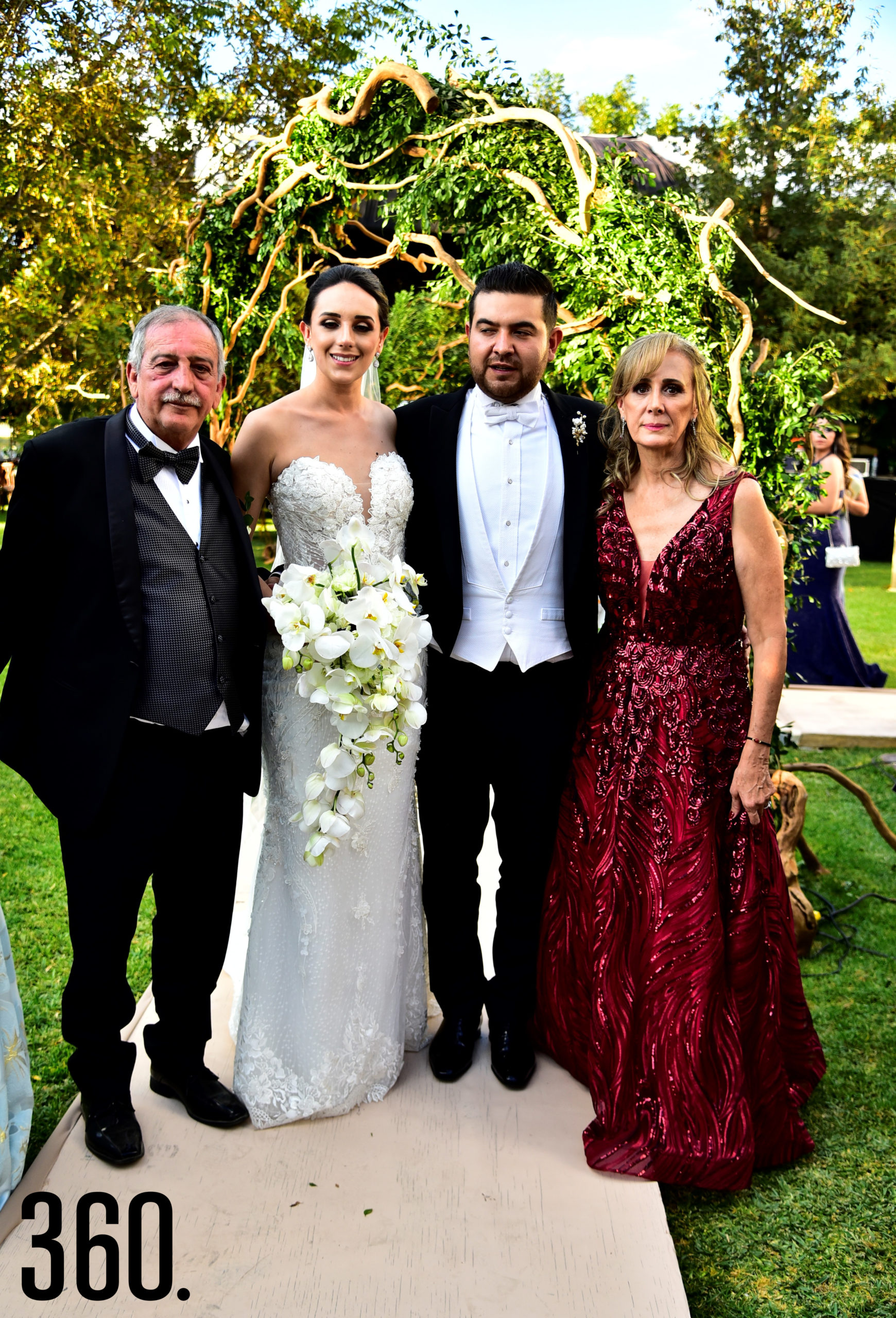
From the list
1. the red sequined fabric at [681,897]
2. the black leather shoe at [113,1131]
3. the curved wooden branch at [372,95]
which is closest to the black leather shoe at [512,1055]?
the red sequined fabric at [681,897]

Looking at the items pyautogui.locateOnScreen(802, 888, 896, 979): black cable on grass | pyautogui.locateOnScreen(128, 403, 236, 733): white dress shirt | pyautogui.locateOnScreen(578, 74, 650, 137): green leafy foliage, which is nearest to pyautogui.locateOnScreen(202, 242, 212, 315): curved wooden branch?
pyautogui.locateOnScreen(128, 403, 236, 733): white dress shirt

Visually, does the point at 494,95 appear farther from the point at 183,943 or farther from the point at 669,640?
the point at 183,943

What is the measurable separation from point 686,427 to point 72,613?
66.7 inches

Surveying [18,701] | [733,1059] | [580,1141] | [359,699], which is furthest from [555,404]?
[580,1141]

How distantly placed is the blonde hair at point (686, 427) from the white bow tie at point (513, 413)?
8.7 inches

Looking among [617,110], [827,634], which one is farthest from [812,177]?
[827,634]

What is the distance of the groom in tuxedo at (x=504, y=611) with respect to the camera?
9.51 ft

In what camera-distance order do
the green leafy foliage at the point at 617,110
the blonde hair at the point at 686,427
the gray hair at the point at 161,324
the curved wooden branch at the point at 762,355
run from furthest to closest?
the green leafy foliage at the point at 617,110 → the curved wooden branch at the point at 762,355 → the blonde hair at the point at 686,427 → the gray hair at the point at 161,324

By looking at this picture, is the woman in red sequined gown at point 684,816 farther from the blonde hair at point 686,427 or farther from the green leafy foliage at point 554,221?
the green leafy foliage at point 554,221

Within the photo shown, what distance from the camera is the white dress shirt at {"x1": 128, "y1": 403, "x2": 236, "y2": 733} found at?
8.30ft

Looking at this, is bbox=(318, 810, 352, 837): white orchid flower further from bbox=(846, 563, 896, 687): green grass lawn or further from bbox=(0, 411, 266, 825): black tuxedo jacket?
bbox=(846, 563, 896, 687): green grass lawn

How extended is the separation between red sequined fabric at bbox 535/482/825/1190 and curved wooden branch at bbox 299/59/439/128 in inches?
83.3

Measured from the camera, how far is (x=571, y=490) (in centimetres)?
294

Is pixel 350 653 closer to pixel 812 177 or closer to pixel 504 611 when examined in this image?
pixel 504 611
